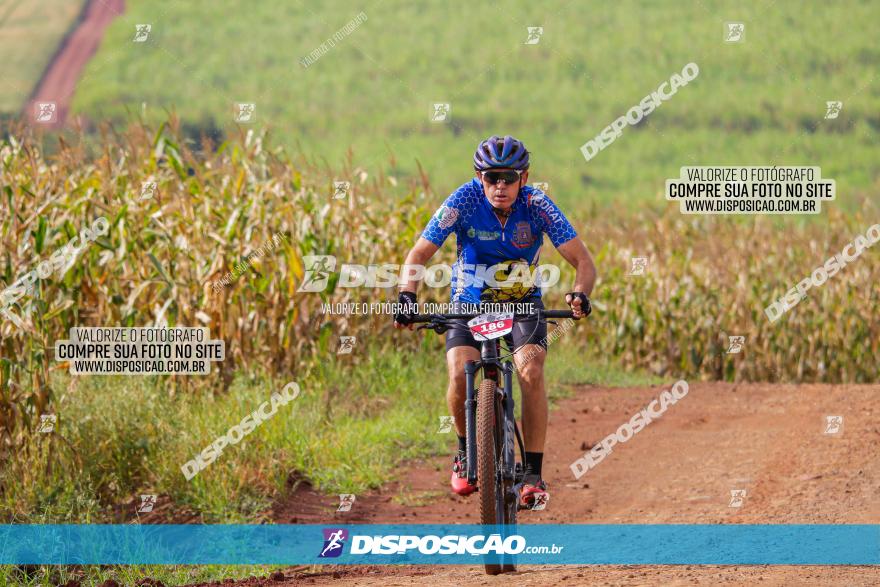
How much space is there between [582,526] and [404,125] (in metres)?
34.4

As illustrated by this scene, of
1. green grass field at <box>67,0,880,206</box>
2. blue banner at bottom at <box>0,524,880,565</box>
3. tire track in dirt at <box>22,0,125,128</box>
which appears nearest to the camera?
blue banner at bottom at <box>0,524,880,565</box>

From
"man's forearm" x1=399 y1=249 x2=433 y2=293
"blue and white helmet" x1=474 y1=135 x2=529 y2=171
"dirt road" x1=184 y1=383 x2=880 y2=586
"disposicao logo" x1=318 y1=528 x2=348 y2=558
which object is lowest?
"disposicao logo" x1=318 y1=528 x2=348 y2=558

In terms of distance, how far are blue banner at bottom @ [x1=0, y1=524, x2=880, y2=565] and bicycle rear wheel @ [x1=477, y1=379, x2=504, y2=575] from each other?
0.92m

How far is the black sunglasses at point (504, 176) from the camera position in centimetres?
716

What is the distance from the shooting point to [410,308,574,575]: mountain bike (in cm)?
679

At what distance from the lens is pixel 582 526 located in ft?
29.3

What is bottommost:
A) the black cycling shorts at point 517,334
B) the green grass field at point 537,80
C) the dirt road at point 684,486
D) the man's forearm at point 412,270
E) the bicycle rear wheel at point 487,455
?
the dirt road at point 684,486

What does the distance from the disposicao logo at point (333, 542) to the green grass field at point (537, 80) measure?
2730cm

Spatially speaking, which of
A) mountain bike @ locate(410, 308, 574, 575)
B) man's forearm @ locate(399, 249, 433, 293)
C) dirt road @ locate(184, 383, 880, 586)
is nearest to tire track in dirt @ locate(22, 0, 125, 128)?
dirt road @ locate(184, 383, 880, 586)

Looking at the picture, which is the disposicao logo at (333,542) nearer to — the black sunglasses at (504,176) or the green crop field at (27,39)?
the black sunglasses at (504,176)

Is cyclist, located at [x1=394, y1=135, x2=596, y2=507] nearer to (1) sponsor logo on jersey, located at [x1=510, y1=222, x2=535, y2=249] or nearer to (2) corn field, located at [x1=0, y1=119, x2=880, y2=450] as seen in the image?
(1) sponsor logo on jersey, located at [x1=510, y1=222, x2=535, y2=249]

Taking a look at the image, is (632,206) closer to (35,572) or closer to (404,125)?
(404,125)

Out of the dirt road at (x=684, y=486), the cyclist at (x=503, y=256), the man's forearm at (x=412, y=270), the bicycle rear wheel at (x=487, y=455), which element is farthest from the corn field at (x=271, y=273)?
the bicycle rear wheel at (x=487, y=455)

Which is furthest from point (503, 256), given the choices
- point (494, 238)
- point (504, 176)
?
point (504, 176)
